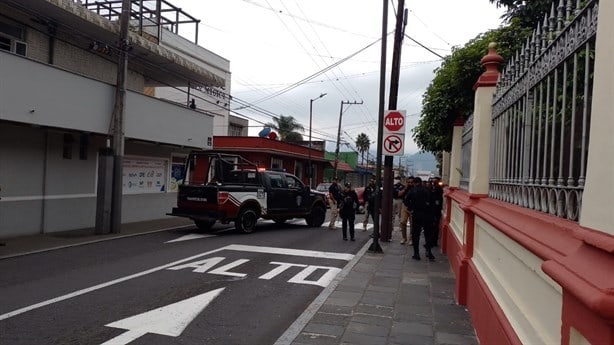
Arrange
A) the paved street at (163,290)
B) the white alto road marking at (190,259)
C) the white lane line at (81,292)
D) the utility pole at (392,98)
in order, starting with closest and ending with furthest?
the paved street at (163,290) → the white lane line at (81,292) → the white alto road marking at (190,259) → the utility pole at (392,98)

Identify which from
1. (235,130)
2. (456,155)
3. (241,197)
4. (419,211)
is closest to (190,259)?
(241,197)

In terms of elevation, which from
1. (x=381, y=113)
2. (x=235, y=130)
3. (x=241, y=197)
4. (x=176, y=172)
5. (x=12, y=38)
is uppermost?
(x=235, y=130)

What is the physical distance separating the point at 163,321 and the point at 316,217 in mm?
12014

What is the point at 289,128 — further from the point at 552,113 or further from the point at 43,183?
the point at 552,113

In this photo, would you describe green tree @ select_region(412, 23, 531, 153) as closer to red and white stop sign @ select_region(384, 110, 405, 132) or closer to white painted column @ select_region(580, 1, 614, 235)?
red and white stop sign @ select_region(384, 110, 405, 132)

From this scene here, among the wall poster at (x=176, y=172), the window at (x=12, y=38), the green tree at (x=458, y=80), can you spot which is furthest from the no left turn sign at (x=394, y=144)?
the wall poster at (x=176, y=172)

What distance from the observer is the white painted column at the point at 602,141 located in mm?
2047

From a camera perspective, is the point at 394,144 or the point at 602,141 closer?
the point at 602,141

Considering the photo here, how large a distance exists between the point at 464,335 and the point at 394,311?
113 centimetres

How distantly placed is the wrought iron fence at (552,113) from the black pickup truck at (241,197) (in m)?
10.1

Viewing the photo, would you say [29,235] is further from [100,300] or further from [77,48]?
[100,300]

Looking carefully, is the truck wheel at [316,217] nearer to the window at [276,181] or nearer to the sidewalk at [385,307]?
the window at [276,181]

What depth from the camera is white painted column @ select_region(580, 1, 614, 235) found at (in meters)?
2.05

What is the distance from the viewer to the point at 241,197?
14.5 m
